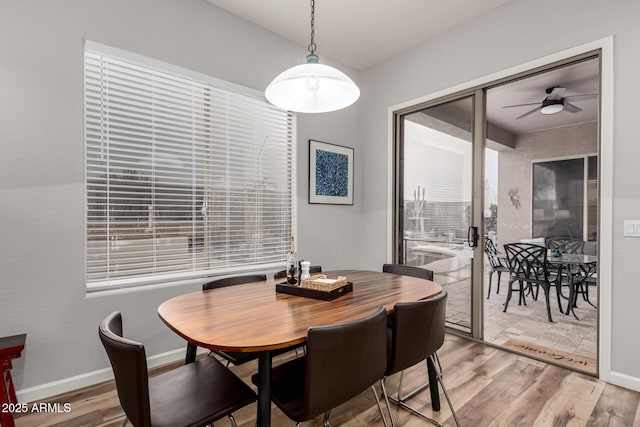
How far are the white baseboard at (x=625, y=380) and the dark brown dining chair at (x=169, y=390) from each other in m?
2.48

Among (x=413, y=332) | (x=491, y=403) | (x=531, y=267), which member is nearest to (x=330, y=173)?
(x=413, y=332)

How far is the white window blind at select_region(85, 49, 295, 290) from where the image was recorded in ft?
7.57

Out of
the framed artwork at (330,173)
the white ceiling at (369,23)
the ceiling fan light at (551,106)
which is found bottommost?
the framed artwork at (330,173)

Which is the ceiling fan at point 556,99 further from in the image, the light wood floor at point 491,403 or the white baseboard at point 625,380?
the light wood floor at point 491,403

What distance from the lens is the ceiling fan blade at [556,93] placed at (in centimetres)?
409

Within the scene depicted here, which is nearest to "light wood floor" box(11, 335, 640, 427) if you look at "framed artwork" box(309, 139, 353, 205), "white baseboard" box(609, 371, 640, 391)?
"white baseboard" box(609, 371, 640, 391)

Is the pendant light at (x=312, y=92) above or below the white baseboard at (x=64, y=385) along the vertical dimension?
above

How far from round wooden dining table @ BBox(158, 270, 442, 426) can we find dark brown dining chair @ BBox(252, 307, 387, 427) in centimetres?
9

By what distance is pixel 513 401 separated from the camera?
6.66ft

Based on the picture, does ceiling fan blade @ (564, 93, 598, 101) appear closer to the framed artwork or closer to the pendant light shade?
the framed artwork

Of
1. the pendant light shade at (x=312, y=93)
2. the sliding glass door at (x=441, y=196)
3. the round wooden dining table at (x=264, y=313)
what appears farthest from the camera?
the sliding glass door at (x=441, y=196)

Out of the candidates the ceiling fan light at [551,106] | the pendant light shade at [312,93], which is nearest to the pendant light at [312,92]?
the pendant light shade at [312,93]

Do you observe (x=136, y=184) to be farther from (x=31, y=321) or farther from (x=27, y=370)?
(x=27, y=370)

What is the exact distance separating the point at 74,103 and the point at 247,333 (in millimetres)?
2024
